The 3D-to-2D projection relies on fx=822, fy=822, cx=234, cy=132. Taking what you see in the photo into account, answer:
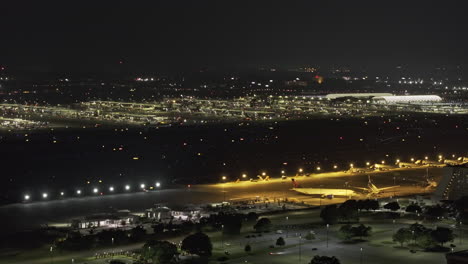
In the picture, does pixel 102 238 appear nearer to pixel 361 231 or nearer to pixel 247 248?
pixel 247 248

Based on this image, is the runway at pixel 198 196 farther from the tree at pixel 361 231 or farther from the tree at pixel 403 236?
the tree at pixel 403 236

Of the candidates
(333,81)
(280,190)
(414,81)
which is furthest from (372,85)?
(280,190)

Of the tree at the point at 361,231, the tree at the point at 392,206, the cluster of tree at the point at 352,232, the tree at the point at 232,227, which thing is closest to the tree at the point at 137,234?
the tree at the point at 232,227

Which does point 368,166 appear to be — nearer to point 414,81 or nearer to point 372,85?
point 372,85

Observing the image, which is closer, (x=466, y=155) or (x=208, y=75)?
(x=466, y=155)

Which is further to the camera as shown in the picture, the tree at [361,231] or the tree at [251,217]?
the tree at [251,217]

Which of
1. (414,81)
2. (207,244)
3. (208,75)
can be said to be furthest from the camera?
(414,81)

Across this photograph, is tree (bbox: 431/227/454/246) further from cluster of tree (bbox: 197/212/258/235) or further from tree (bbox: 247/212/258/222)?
tree (bbox: 247/212/258/222)

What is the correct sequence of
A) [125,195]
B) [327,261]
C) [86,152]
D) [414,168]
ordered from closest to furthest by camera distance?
[327,261] → [125,195] → [414,168] → [86,152]
